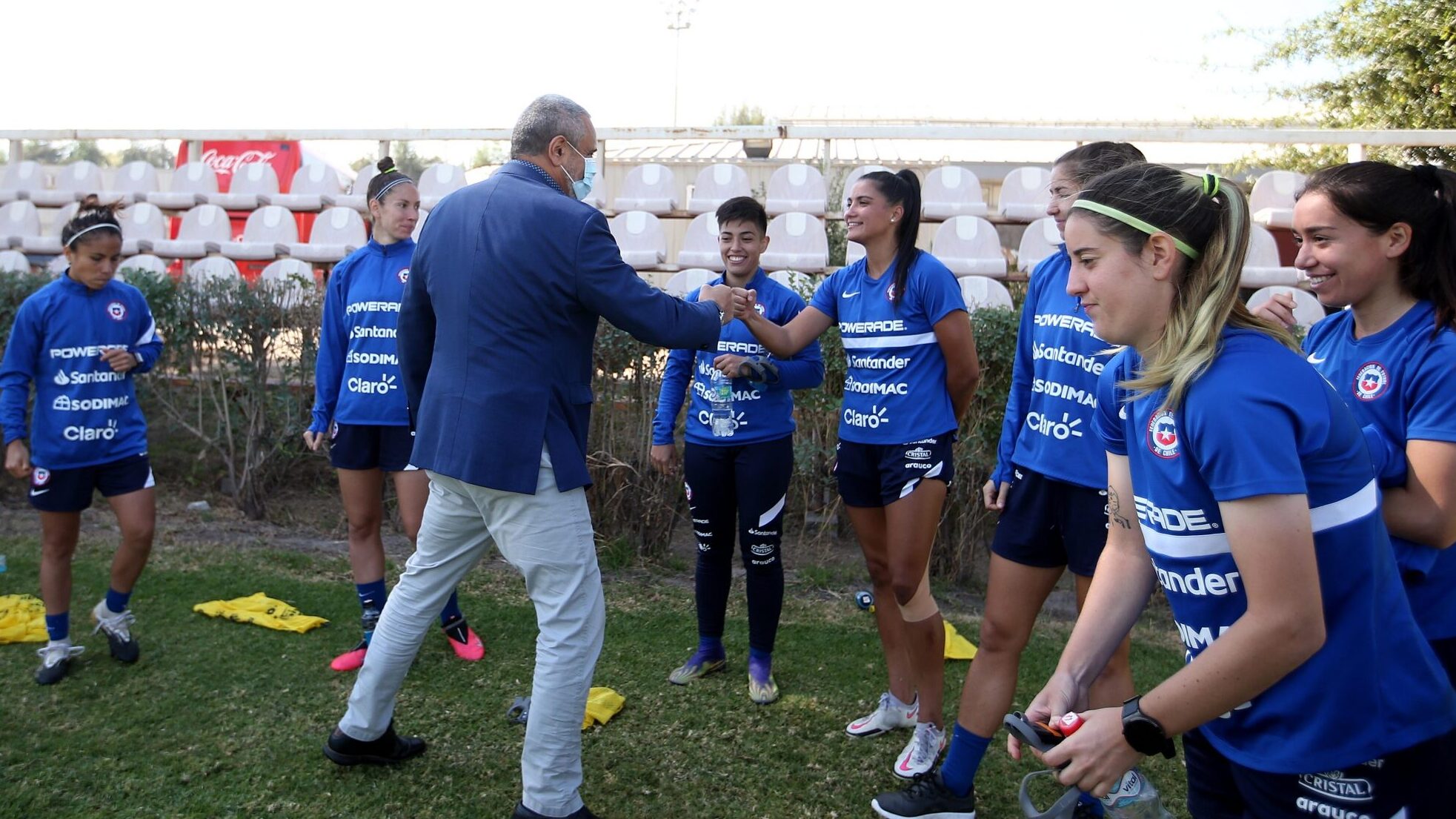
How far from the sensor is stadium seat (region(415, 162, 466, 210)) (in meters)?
10.7

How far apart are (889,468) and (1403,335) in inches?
65.8

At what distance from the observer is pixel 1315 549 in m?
1.54

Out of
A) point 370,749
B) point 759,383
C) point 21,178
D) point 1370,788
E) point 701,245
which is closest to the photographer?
point 1370,788

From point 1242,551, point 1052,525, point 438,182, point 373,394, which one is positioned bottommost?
point 1052,525

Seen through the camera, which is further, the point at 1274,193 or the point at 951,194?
the point at 951,194

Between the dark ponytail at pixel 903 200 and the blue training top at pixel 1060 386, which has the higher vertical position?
the dark ponytail at pixel 903 200

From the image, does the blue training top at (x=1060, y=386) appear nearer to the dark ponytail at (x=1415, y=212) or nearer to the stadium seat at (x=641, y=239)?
the dark ponytail at (x=1415, y=212)

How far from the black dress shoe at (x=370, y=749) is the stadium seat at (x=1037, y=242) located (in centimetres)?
717

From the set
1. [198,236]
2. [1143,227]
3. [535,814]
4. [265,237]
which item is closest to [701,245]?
[265,237]

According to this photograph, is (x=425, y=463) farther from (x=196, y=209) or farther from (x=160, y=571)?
(x=196, y=209)

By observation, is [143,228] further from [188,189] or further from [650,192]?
[650,192]

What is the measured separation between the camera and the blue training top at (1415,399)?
6.92ft

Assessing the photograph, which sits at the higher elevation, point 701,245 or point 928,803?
point 701,245

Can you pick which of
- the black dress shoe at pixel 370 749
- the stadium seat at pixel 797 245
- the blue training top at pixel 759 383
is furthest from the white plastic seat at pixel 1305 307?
the black dress shoe at pixel 370 749
